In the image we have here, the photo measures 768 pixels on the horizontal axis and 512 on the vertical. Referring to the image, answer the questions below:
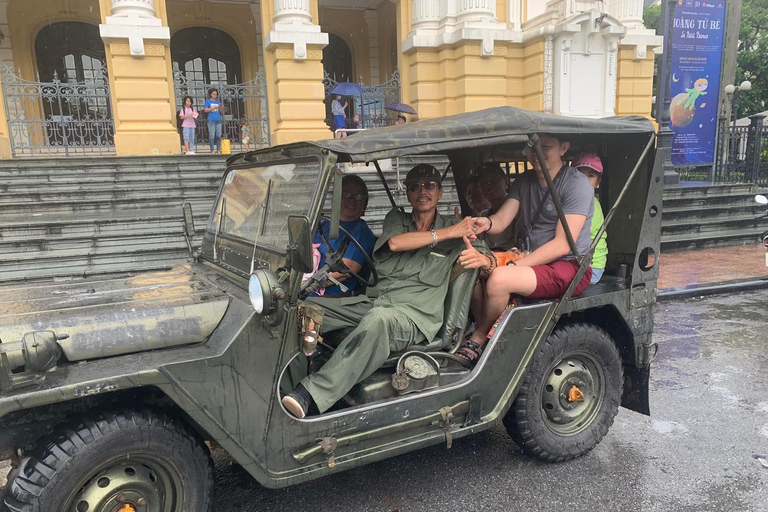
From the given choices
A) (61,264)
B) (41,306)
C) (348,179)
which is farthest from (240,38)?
(41,306)

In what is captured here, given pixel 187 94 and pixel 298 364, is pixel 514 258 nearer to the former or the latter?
pixel 298 364

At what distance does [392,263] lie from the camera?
345 cm

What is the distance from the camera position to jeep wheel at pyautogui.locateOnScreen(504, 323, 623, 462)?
3.21 metres

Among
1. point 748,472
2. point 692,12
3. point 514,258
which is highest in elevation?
point 692,12

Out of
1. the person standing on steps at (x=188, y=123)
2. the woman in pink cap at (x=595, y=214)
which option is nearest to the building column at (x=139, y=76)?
the person standing on steps at (x=188, y=123)

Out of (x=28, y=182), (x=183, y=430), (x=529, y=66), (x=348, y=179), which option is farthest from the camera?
(x=529, y=66)

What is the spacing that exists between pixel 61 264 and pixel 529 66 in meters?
11.2

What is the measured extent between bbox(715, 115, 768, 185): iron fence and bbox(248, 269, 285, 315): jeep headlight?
52.1 ft

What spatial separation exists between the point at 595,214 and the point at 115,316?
2862 millimetres

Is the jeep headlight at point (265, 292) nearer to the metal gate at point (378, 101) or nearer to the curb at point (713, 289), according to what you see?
the curb at point (713, 289)

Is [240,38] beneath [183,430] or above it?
above

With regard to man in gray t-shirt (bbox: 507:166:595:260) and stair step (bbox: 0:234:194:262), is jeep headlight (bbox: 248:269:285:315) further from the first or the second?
stair step (bbox: 0:234:194:262)

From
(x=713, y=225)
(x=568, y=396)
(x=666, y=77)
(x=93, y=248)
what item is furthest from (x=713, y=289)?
(x=93, y=248)

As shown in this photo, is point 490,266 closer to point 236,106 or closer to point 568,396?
point 568,396
